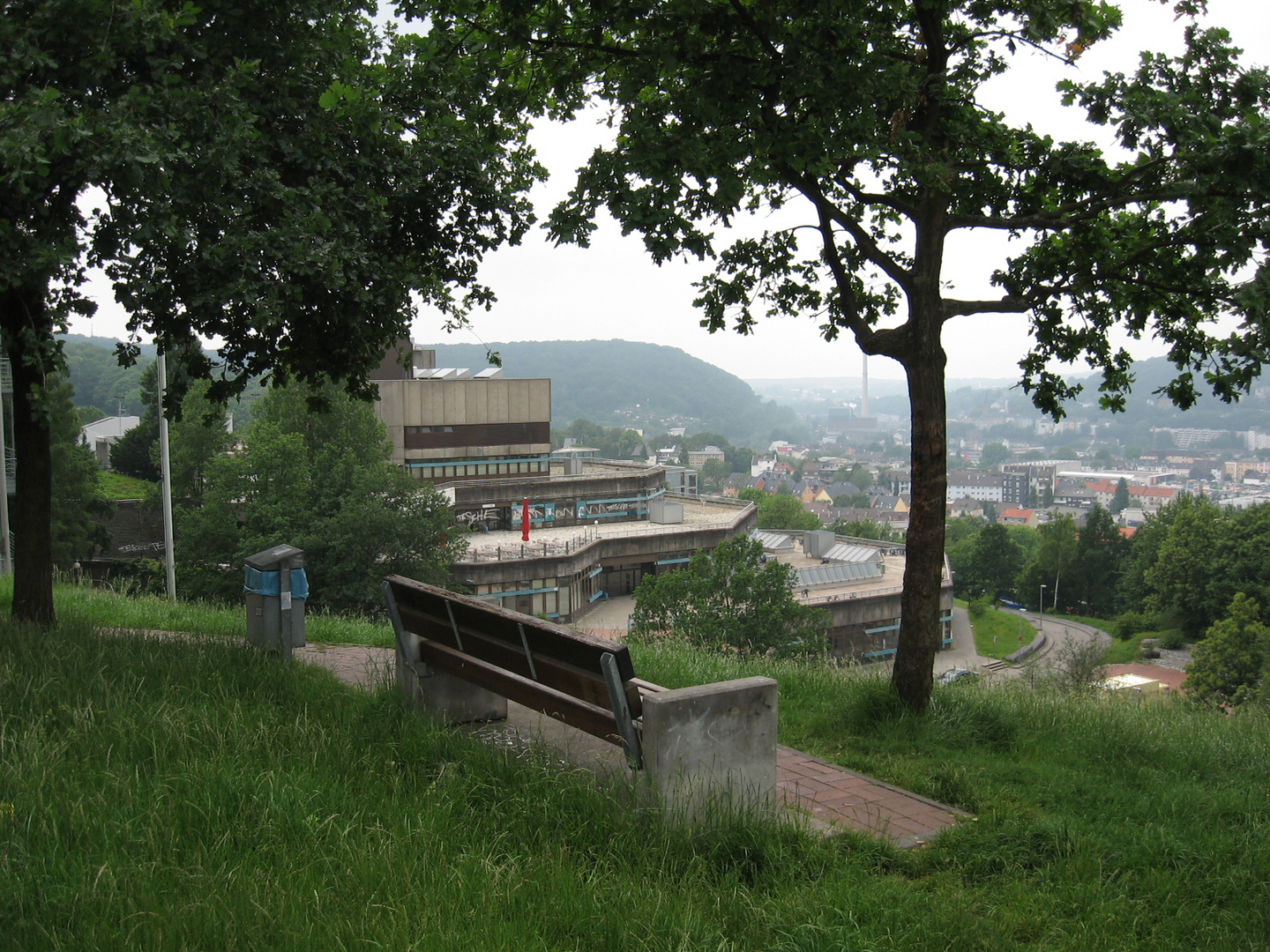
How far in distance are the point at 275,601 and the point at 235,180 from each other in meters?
3.10

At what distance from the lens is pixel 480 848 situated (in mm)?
3426

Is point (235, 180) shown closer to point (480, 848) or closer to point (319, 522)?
point (480, 848)

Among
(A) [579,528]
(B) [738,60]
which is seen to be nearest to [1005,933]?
(B) [738,60]

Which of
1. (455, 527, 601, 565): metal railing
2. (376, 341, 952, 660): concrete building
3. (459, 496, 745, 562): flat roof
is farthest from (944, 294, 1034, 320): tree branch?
(459, 496, 745, 562): flat roof

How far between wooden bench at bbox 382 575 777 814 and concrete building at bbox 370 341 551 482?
174 feet

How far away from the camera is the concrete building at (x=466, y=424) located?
57.8m

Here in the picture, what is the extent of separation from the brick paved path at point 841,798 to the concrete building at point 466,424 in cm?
5275

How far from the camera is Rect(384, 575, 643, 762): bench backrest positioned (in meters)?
3.98

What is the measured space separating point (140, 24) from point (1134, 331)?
7.20 meters

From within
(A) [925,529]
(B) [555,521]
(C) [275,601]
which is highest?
(A) [925,529]

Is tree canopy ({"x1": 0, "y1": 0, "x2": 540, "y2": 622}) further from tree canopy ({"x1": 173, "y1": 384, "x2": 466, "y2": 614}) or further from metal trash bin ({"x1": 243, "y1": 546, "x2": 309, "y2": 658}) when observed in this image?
tree canopy ({"x1": 173, "y1": 384, "x2": 466, "y2": 614})

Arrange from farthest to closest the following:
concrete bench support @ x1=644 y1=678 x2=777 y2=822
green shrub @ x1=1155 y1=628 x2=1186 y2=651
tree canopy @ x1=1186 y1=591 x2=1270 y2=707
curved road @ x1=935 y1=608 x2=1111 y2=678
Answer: green shrub @ x1=1155 y1=628 x2=1186 y2=651
curved road @ x1=935 y1=608 x2=1111 y2=678
tree canopy @ x1=1186 y1=591 x2=1270 y2=707
concrete bench support @ x1=644 y1=678 x2=777 y2=822

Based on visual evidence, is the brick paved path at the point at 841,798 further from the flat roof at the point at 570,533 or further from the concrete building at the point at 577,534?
the flat roof at the point at 570,533

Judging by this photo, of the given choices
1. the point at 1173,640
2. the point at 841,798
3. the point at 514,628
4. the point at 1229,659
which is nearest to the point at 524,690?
the point at 514,628
